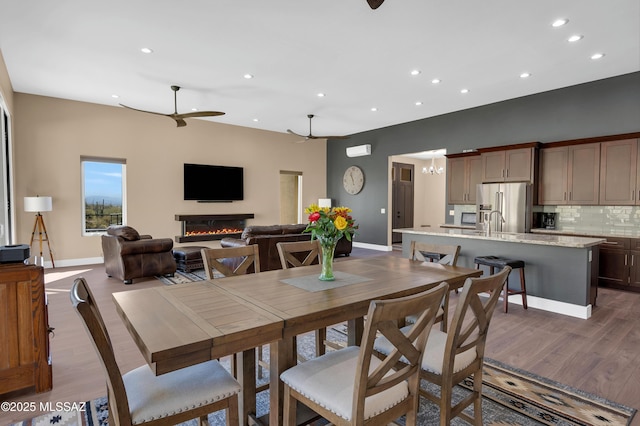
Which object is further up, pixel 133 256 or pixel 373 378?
pixel 373 378

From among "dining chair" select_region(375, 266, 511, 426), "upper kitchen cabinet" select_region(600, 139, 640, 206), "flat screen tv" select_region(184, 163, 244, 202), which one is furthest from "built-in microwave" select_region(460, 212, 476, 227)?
"dining chair" select_region(375, 266, 511, 426)

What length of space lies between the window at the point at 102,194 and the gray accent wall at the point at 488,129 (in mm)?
5610

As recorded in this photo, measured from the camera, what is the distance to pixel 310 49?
4.25 metres

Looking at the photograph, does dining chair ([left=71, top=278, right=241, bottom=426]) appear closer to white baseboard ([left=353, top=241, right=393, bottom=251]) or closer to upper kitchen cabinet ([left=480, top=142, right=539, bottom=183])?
upper kitchen cabinet ([left=480, top=142, right=539, bottom=183])

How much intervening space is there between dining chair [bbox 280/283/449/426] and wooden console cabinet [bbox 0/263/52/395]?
1.83 meters

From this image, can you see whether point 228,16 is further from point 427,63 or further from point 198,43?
point 427,63

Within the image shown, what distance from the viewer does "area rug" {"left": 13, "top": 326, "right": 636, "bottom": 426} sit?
78.3 inches

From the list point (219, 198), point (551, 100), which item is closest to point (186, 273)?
point (219, 198)

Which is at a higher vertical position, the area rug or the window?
the window

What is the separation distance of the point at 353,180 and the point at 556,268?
20.2ft

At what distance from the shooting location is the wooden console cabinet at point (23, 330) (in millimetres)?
2141

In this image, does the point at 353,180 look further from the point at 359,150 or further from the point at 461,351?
the point at 461,351

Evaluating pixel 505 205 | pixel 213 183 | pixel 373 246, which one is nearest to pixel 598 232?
pixel 505 205

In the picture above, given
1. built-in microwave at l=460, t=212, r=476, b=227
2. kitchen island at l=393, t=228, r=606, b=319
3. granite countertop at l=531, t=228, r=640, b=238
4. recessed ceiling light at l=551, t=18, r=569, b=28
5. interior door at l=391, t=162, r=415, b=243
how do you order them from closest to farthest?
recessed ceiling light at l=551, t=18, r=569, b=28 < kitchen island at l=393, t=228, r=606, b=319 < granite countertop at l=531, t=228, r=640, b=238 < built-in microwave at l=460, t=212, r=476, b=227 < interior door at l=391, t=162, r=415, b=243
